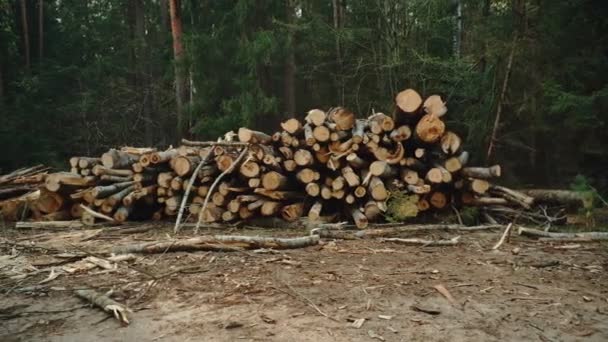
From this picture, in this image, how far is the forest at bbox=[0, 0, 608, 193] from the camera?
30.6ft

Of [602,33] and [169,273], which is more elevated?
[602,33]

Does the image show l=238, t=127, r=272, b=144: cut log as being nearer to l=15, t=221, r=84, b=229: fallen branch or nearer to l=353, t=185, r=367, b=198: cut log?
l=353, t=185, r=367, b=198: cut log

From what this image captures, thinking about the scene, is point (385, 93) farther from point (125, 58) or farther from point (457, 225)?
point (125, 58)

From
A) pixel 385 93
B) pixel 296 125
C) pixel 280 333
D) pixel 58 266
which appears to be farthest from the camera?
pixel 385 93

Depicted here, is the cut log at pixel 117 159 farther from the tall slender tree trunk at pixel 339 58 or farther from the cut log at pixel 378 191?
the tall slender tree trunk at pixel 339 58

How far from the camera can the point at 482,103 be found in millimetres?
10766

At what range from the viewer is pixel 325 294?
11.6 feet

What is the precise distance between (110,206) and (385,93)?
939cm

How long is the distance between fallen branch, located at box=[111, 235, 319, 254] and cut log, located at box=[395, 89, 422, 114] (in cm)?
256

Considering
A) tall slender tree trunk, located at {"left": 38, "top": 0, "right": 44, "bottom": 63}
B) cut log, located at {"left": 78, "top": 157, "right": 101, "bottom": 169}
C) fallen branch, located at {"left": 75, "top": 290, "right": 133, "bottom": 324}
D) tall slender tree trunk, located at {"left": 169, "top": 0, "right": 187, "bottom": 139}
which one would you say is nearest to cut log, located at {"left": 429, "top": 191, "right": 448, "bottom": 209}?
fallen branch, located at {"left": 75, "top": 290, "right": 133, "bottom": 324}

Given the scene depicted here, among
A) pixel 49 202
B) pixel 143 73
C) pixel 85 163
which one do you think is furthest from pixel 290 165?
pixel 143 73

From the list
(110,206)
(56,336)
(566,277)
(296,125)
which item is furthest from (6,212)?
(566,277)

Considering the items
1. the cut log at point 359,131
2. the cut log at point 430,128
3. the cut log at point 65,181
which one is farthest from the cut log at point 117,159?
the cut log at point 430,128

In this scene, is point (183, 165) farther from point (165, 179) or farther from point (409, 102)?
point (409, 102)
